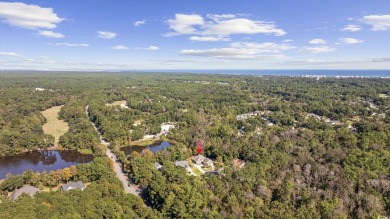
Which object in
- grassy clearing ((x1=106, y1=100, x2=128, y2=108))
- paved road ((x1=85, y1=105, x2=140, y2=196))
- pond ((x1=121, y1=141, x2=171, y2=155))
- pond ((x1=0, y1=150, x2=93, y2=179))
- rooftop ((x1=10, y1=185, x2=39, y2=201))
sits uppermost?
grassy clearing ((x1=106, y1=100, x2=128, y2=108))

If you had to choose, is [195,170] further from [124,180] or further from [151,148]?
[151,148]

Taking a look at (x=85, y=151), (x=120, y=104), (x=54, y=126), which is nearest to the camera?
(x=85, y=151)

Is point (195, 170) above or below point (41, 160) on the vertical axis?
above

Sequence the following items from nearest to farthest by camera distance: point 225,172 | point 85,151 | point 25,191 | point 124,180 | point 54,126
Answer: point 25,191
point 225,172
point 124,180
point 85,151
point 54,126

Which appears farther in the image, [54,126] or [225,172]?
[54,126]

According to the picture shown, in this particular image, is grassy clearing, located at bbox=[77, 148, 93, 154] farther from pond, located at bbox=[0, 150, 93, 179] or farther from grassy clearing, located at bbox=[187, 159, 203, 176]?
grassy clearing, located at bbox=[187, 159, 203, 176]

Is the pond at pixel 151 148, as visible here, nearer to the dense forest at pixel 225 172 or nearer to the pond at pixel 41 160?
the dense forest at pixel 225 172

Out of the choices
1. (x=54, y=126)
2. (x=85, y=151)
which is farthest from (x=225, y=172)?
(x=54, y=126)

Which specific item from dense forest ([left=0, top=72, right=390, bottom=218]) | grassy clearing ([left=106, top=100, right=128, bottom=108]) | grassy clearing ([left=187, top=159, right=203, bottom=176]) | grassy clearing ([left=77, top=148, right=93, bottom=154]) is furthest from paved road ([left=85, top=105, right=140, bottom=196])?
grassy clearing ([left=106, top=100, right=128, bottom=108])

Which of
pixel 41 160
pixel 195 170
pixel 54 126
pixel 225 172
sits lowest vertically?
pixel 41 160

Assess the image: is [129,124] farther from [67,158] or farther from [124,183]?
[124,183]
